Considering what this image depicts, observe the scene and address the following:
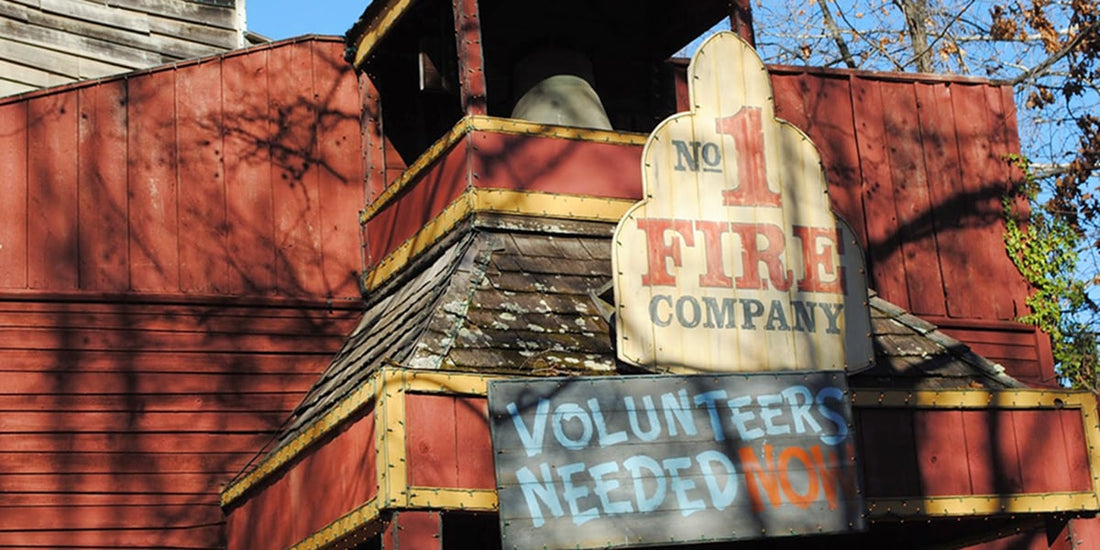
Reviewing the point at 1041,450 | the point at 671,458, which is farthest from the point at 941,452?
the point at 671,458

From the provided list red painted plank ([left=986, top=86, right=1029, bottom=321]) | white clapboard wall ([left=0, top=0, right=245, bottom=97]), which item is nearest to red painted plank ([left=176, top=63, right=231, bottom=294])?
white clapboard wall ([left=0, top=0, right=245, bottom=97])

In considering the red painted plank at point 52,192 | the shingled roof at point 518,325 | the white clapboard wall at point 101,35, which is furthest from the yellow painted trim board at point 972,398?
the white clapboard wall at point 101,35

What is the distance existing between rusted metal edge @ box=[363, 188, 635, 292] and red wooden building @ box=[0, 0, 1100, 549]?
0.08ft

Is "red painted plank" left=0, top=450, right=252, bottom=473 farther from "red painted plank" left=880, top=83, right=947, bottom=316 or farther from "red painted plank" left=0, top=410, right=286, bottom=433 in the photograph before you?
"red painted plank" left=880, top=83, right=947, bottom=316

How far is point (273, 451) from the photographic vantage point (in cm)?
1191

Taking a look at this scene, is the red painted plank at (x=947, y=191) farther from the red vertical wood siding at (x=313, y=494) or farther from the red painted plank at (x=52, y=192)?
the red painted plank at (x=52, y=192)

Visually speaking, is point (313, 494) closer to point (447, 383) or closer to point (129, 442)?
point (447, 383)

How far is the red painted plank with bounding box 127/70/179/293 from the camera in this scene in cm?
1288

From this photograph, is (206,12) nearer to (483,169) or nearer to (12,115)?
(12,115)

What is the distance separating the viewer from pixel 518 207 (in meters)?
11.9

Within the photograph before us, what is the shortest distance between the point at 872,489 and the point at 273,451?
4177mm

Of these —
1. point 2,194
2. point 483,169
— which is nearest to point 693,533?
point 483,169

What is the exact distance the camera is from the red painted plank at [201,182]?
42.7 ft

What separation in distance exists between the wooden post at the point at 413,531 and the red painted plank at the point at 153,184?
13.4 ft
